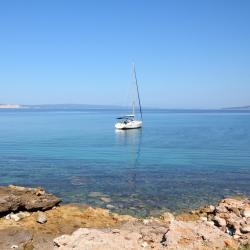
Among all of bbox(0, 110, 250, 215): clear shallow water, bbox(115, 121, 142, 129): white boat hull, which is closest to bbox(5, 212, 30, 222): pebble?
bbox(0, 110, 250, 215): clear shallow water

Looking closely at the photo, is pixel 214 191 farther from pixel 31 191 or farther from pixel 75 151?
pixel 75 151

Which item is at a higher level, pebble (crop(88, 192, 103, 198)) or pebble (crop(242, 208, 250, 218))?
pebble (crop(242, 208, 250, 218))

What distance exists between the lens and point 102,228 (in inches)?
836

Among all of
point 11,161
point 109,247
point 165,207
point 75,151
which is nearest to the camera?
point 109,247

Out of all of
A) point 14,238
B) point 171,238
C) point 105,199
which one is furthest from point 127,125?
point 171,238

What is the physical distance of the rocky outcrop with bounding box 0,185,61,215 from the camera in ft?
73.0

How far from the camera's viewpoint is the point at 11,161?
49.5 metres

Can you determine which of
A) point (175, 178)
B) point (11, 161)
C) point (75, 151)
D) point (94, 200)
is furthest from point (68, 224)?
point (75, 151)

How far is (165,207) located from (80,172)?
15.9m

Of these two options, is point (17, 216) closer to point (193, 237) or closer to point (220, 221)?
point (193, 237)

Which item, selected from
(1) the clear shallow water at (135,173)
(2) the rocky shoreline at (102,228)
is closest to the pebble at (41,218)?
(2) the rocky shoreline at (102,228)

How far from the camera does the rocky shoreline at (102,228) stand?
1673 centimetres

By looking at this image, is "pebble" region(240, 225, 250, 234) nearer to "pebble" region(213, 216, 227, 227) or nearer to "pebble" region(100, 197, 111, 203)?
"pebble" region(213, 216, 227, 227)

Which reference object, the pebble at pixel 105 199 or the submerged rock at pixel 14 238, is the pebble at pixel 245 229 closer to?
the submerged rock at pixel 14 238
